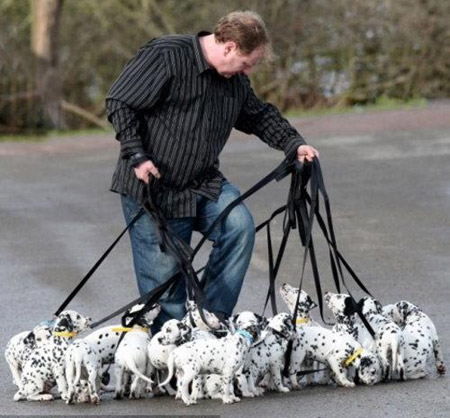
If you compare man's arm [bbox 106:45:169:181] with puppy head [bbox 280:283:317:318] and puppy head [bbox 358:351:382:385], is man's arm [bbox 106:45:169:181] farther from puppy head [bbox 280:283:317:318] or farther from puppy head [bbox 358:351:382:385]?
puppy head [bbox 358:351:382:385]

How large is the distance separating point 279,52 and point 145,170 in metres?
15.5

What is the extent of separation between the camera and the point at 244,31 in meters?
7.39

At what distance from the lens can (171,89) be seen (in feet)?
25.0

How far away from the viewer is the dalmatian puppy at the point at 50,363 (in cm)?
720

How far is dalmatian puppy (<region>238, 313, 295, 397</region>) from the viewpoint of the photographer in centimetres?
731

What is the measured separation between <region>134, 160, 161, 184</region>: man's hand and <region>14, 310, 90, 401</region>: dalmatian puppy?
782mm

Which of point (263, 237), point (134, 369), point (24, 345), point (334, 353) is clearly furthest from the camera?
point (263, 237)

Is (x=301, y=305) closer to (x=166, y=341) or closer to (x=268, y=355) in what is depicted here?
(x=268, y=355)

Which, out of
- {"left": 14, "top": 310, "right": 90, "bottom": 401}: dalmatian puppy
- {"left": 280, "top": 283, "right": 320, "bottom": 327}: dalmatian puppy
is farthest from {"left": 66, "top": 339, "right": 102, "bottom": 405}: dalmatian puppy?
{"left": 280, "top": 283, "right": 320, "bottom": 327}: dalmatian puppy

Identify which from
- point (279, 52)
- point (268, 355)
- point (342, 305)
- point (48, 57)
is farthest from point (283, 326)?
point (279, 52)

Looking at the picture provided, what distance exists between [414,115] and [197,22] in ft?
15.8

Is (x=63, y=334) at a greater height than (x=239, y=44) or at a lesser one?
lesser

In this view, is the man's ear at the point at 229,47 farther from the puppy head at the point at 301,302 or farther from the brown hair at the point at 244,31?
the puppy head at the point at 301,302

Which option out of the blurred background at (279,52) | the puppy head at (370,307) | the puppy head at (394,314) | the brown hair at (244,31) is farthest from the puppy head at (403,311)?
the blurred background at (279,52)
